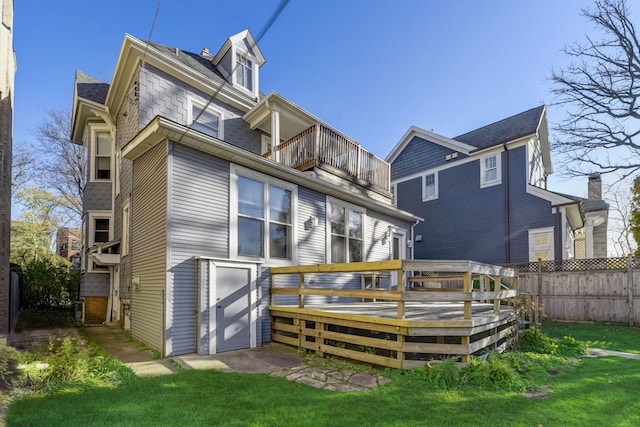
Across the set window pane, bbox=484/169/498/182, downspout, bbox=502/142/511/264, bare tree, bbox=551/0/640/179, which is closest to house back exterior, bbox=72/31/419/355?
downspout, bbox=502/142/511/264

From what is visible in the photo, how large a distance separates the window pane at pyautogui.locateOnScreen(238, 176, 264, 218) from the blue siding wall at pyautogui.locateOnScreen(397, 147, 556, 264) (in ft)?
35.6

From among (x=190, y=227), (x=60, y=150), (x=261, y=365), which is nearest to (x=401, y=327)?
(x=261, y=365)

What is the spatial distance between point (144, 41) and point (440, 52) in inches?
287

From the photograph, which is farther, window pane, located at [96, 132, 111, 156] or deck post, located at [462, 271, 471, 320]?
window pane, located at [96, 132, 111, 156]

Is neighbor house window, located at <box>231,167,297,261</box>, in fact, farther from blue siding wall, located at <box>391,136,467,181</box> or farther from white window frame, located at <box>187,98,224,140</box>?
blue siding wall, located at <box>391,136,467,181</box>

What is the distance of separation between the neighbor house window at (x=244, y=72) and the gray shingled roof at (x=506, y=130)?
9.79m

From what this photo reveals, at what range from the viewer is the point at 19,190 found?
20562 mm

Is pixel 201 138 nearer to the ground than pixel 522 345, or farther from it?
farther from it

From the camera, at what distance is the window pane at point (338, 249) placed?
941 cm

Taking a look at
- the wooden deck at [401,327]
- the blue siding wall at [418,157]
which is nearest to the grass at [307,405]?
the wooden deck at [401,327]

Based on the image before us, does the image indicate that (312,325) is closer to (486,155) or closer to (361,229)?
(361,229)

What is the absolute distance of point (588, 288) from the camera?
412 inches

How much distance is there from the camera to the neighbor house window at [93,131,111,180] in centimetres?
1079

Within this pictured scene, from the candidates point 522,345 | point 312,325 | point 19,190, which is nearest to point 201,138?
point 312,325
